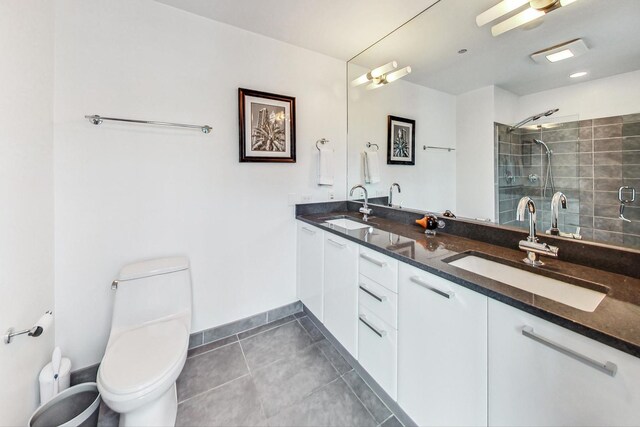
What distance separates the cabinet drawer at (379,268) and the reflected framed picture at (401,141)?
1.09 meters

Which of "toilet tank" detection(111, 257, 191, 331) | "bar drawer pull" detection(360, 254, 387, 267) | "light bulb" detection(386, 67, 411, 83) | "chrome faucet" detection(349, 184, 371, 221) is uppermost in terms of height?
"light bulb" detection(386, 67, 411, 83)

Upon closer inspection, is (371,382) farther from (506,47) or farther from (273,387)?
(506,47)

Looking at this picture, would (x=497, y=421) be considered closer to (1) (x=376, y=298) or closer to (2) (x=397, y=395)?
(2) (x=397, y=395)

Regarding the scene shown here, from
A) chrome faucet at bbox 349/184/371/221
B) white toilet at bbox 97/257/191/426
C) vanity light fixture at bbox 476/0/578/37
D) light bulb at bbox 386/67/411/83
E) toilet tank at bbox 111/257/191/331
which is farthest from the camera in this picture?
chrome faucet at bbox 349/184/371/221

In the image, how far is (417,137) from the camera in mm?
2117

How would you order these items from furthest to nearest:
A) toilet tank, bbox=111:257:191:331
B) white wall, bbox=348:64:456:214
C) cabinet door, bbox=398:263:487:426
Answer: white wall, bbox=348:64:456:214
toilet tank, bbox=111:257:191:331
cabinet door, bbox=398:263:487:426

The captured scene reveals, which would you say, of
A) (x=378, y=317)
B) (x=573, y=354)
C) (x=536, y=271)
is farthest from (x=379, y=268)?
(x=573, y=354)

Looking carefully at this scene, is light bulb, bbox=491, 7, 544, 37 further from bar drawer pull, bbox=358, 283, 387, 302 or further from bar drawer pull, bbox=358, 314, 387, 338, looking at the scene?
bar drawer pull, bbox=358, 314, 387, 338

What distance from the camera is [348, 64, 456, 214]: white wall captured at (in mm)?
1900

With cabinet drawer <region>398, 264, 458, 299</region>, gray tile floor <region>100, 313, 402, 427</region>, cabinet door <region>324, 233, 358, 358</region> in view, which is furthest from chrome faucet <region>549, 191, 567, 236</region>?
gray tile floor <region>100, 313, 402, 427</region>

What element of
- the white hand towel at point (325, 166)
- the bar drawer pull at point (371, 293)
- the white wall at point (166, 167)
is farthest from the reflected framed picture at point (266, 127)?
the bar drawer pull at point (371, 293)

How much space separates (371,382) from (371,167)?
1728 mm

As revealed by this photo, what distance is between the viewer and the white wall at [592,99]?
43.8 inches

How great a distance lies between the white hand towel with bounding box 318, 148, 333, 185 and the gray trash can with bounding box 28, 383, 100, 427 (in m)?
2.00
